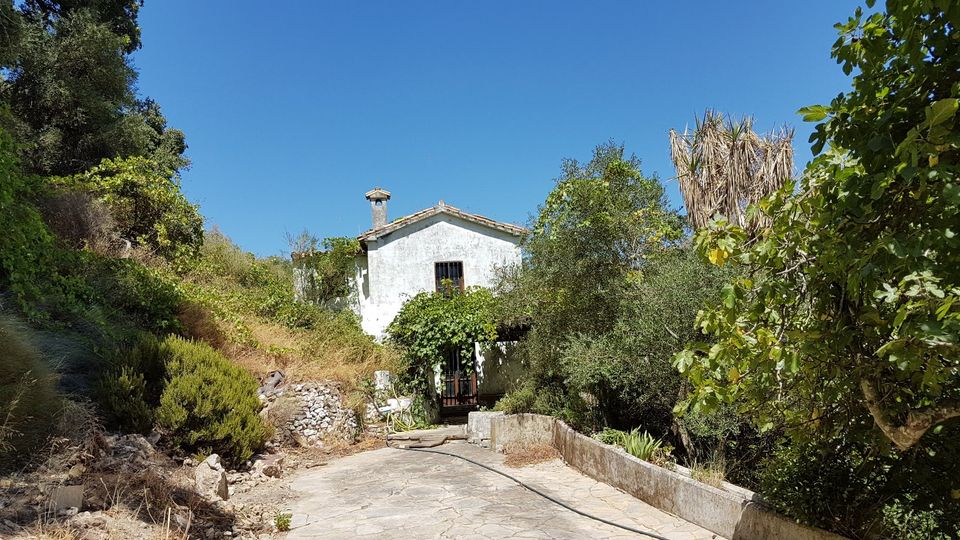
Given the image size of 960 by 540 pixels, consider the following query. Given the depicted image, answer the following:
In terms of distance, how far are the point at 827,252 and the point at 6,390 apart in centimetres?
747

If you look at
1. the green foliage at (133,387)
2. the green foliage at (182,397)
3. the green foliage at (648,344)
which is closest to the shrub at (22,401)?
the green foliage at (133,387)

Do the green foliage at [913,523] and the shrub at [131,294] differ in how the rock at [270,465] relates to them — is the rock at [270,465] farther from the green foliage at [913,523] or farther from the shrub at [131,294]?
the green foliage at [913,523]

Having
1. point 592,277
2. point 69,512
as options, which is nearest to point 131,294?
point 69,512

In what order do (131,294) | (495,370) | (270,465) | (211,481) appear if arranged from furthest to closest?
(495,370)
(131,294)
(270,465)
(211,481)

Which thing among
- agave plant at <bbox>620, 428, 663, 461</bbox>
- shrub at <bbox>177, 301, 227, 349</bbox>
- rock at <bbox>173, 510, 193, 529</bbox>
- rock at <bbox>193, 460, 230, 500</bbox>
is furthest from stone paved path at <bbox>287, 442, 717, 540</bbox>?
shrub at <bbox>177, 301, 227, 349</bbox>

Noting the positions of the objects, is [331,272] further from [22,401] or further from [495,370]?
[22,401]

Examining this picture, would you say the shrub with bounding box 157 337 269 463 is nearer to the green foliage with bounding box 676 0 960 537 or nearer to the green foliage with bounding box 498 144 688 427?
the green foliage with bounding box 498 144 688 427

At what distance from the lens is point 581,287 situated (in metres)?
9.71

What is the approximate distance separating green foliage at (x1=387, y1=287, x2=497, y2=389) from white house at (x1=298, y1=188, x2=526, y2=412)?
4.65ft

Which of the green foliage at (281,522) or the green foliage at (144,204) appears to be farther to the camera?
the green foliage at (144,204)

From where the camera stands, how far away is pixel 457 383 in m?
16.8

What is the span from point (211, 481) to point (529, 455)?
205 inches

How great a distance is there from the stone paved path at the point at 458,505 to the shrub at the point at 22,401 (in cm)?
293

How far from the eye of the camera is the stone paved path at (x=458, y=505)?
5.93 metres
